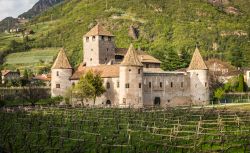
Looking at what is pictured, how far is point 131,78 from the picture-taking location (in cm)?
7175

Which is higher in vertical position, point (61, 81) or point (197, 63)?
point (197, 63)

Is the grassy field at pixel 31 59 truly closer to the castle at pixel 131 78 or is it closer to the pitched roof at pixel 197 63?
the castle at pixel 131 78

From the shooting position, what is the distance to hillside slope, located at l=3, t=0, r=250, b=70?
146000mm

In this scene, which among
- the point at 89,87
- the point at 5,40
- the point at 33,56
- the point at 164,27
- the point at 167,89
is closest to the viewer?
the point at 89,87

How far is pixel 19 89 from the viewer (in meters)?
86.5

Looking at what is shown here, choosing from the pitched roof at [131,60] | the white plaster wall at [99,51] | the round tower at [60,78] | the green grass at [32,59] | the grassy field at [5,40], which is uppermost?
the grassy field at [5,40]

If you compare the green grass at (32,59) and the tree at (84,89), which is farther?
the green grass at (32,59)

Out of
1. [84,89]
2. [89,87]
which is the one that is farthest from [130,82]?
[84,89]

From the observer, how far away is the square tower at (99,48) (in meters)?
84.2

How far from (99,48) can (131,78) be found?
14.1m

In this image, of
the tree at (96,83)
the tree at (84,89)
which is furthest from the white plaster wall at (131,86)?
the tree at (84,89)

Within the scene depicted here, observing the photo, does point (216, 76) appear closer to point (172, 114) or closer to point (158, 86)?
point (158, 86)

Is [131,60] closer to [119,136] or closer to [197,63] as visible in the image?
[197,63]

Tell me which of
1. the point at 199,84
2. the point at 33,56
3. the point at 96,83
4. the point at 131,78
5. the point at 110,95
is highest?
the point at 33,56
